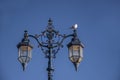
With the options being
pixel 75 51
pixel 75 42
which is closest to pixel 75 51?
pixel 75 51

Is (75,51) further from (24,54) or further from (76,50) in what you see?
(24,54)

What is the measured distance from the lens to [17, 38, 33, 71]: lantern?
66.1ft

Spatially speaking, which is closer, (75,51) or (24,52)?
(75,51)

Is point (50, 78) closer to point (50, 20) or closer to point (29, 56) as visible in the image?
point (29, 56)

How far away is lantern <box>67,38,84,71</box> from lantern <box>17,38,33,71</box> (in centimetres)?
155

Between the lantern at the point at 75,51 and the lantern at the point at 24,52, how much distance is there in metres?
1.55

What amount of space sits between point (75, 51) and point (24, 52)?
6.42ft

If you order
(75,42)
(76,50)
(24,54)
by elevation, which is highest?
(75,42)

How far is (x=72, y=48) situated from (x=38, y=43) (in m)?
1.42

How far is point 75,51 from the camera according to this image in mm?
20047

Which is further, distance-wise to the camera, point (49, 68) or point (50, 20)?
point (50, 20)

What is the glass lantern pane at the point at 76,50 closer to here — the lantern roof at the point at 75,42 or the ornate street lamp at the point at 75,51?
the ornate street lamp at the point at 75,51

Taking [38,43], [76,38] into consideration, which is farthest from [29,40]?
[76,38]

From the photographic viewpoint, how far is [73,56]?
65.3ft
